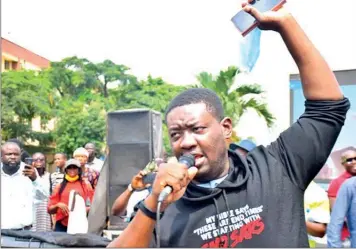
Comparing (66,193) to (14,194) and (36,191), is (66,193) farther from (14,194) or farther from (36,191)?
(14,194)

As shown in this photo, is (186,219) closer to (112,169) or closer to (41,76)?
(112,169)

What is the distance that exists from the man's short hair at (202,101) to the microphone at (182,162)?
8.2 inches

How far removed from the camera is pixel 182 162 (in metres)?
1.64

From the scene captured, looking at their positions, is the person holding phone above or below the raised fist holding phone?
below

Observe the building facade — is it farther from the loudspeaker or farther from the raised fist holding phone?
the raised fist holding phone

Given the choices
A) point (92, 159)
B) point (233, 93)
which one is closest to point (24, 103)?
point (233, 93)

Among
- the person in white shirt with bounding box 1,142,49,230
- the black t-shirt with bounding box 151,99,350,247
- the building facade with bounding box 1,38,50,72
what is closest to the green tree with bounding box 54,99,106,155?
the building facade with bounding box 1,38,50,72

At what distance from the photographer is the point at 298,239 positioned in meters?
1.79

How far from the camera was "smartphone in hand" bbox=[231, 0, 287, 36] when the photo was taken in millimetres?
1809

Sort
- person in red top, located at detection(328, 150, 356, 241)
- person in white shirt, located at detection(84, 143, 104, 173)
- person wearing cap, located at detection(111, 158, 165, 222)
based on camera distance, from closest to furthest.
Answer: person wearing cap, located at detection(111, 158, 165, 222) < person in red top, located at detection(328, 150, 356, 241) < person in white shirt, located at detection(84, 143, 104, 173)

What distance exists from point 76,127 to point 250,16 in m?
32.2

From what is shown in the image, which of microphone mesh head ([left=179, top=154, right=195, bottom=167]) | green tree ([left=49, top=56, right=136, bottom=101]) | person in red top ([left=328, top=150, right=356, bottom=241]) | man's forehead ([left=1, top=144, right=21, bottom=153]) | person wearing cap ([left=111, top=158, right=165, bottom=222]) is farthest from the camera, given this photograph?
green tree ([left=49, top=56, right=136, bottom=101])

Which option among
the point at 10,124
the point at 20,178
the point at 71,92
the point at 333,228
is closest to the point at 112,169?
the point at 20,178

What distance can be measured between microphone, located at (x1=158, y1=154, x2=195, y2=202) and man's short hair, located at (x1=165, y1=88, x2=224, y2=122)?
21 cm
